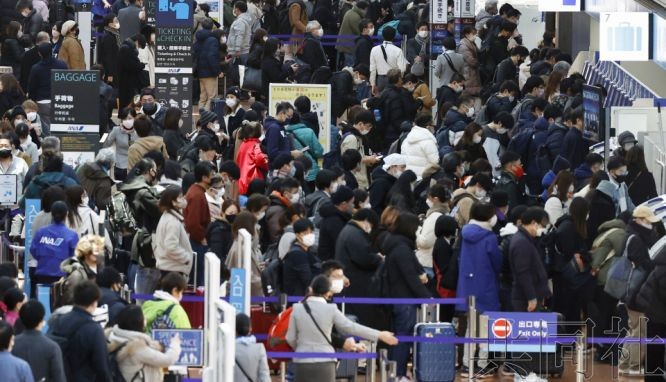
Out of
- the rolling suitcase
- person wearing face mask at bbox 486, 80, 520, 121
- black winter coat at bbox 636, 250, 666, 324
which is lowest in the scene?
the rolling suitcase

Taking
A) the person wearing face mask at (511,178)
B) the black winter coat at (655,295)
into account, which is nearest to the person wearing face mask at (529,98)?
the person wearing face mask at (511,178)

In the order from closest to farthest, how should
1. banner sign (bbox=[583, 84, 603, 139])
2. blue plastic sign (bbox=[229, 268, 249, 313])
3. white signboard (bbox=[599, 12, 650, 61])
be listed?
blue plastic sign (bbox=[229, 268, 249, 313]) → banner sign (bbox=[583, 84, 603, 139]) → white signboard (bbox=[599, 12, 650, 61])

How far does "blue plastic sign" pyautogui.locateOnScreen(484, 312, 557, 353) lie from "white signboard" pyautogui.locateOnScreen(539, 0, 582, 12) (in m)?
9.39

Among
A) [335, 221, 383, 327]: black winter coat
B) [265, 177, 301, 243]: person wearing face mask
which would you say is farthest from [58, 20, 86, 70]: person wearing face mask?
[335, 221, 383, 327]: black winter coat

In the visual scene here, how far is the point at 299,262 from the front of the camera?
15.7m

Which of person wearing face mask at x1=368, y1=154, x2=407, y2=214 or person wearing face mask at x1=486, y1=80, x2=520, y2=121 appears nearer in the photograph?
person wearing face mask at x1=368, y1=154, x2=407, y2=214

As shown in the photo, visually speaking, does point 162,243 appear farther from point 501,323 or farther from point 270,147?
point 270,147

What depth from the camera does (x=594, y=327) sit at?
16.9 metres

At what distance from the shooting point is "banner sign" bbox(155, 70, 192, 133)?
2417cm

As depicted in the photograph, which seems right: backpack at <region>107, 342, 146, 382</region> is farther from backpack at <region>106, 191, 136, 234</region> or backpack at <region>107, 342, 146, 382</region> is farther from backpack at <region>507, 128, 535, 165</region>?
backpack at <region>507, 128, 535, 165</region>

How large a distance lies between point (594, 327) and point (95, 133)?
639 cm

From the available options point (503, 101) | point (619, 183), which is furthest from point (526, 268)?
point (503, 101)

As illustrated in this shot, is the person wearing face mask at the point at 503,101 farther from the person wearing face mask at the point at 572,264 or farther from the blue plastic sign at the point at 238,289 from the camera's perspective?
the blue plastic sign at the point at 238,289

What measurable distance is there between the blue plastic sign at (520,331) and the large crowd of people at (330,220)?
44 cm
